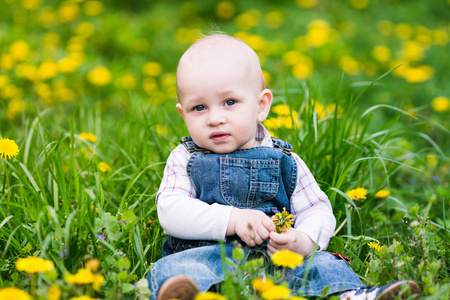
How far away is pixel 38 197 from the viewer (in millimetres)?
1774

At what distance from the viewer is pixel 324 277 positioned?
1.52 metres

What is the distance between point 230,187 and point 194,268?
12.3 inches

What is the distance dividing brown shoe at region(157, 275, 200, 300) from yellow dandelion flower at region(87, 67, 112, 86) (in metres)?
2.73

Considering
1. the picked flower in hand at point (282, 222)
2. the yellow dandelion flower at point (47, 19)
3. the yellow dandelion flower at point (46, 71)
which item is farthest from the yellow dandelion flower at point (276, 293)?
the yellow dandelion flower at point (47, 19)

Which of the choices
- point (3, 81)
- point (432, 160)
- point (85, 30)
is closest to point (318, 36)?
point (432, 160)

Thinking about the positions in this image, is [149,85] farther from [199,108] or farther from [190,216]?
[190,216]

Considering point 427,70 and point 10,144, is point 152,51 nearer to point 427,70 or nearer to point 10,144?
point 427,70

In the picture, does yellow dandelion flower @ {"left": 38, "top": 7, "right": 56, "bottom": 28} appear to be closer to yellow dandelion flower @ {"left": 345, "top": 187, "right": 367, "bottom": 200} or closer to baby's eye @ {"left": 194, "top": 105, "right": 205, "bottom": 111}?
baby's eye @ {"left": 194, "top": 105, "right": 205, "bottom": 111}

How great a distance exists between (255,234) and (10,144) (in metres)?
0.96

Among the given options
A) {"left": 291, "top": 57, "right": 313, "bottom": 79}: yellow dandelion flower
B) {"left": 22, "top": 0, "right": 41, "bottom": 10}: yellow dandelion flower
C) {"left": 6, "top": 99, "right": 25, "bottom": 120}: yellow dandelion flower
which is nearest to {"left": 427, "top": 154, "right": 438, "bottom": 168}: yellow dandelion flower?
{"left": 291, "top": 57, "right": 313, "bottom": 79}: yellow dandelion flower

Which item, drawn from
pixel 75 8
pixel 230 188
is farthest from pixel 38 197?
pixel 75 8

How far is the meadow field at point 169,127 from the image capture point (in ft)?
5.05

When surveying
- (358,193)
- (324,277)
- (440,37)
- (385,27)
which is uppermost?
(385,27)

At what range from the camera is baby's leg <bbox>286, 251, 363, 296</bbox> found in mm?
1489
